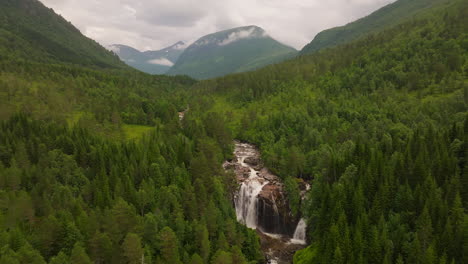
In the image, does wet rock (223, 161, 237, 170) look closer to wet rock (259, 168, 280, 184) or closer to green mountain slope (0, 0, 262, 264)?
green mountain slope (0, 0, 262, 264)

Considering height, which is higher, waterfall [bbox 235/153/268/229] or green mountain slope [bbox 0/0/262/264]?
green mountain slope [bbox 0/0/262/264]

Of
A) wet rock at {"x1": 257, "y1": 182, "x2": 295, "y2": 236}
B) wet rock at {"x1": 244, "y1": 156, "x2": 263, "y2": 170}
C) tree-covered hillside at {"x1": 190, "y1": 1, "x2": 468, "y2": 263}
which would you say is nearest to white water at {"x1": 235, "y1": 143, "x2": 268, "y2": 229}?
wet rock at {"x1": 257, "y1": 182, "x2": 295, "y2": 236}

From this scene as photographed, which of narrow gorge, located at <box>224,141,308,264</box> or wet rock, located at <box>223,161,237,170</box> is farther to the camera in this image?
wet rock, located at <box>223,161,237,170</box>

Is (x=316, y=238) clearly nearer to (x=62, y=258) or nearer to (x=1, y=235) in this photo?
(x=62, y=258)

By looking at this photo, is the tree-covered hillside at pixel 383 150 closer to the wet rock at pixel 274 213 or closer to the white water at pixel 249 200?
the wet rock at pixel 274 213

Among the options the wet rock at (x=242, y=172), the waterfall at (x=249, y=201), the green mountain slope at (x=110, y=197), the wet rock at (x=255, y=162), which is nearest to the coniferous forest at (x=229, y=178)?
the green mountain slope at (x=110, y=197)

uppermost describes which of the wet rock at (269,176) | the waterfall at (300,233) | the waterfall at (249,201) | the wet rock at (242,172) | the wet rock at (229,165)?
the wet rock at (229,165)
